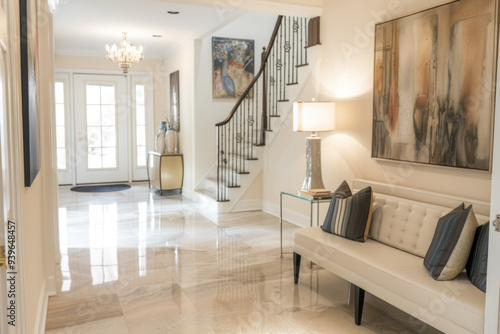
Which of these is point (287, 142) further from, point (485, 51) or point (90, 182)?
point (90, 182)

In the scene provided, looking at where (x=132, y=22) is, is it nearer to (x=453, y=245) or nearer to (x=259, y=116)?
(x=259, y=116)

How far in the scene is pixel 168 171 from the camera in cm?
845

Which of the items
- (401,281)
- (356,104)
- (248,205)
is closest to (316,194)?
(356,104)

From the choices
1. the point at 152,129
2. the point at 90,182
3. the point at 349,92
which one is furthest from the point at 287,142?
the point at 90,182

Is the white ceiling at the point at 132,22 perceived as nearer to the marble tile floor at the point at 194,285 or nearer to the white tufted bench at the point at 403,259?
the marble tile floor at the point at 194,285

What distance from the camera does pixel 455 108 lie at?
329 centimetres

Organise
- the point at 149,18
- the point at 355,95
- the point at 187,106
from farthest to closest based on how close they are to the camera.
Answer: the point at 187,106
the point at 149,18
the point at 355,95

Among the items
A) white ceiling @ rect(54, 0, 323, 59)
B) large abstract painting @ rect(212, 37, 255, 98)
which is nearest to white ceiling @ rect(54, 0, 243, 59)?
white ceiling @ rect(54, 0, 323, 59)

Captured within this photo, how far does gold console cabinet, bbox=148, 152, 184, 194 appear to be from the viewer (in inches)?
330

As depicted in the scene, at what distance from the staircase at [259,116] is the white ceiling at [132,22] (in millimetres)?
865

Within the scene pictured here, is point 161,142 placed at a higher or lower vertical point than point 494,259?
higher

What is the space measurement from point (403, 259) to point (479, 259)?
0.59m

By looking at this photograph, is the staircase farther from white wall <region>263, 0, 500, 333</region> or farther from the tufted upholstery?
the tufted upholstery

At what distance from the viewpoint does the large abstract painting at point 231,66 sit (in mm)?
7730
